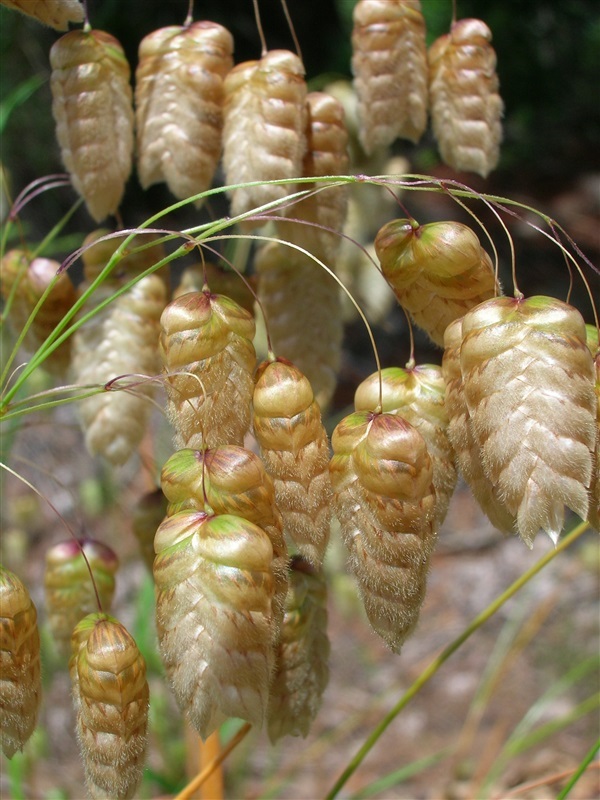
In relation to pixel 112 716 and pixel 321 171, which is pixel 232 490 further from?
pixel 321 171

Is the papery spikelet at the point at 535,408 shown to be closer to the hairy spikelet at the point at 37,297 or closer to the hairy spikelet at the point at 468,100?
the hairy spikelet at the point at 468,100

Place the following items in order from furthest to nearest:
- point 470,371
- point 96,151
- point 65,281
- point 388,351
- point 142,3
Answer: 1. point 388,351
2. point 142,3
3. point 65,281
4. point 96,151
5. point 470,371

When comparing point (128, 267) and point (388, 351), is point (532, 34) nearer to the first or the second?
point (388, 351)

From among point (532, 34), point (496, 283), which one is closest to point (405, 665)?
point (532, 34)

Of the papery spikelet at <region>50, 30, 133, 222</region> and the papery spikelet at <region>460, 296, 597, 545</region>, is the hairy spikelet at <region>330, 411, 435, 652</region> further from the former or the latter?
the papery spikelet at <region>50, 30, 133, 222</region>

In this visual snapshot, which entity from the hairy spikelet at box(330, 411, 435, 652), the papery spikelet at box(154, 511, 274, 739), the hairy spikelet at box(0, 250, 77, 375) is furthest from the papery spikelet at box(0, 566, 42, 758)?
the hairy spikelet at box(0, 250, 77, 375)

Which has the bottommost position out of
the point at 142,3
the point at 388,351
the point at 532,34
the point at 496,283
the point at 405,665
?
the point at 405,665
